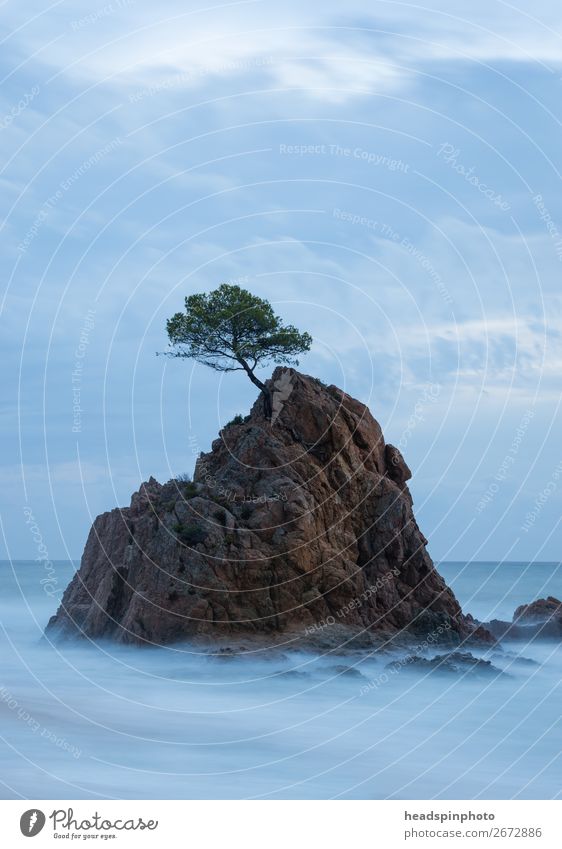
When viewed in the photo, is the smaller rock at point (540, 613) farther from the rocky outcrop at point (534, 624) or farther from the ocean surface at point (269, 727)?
the ocean surface at point (269, 727)

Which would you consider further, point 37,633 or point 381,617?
point 37,633

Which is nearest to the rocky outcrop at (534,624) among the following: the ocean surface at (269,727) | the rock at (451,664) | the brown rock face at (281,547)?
the ocean surface at (269,727)

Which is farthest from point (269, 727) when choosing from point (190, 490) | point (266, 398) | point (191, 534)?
point (266, 398)

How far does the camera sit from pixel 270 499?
39.0m

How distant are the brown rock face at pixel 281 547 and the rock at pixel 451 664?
0.91 metres

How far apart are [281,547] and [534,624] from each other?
1526 centimetres

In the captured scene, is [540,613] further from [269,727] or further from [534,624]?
[269,727]

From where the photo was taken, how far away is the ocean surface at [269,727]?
2728 centimetres

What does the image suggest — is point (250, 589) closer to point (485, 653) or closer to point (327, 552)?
point (327, 552)

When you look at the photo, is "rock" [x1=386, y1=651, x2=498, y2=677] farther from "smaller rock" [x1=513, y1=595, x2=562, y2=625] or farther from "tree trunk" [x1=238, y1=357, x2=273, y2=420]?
"tree trunk" [x1=238, y1=357, x2=273, y2=420]

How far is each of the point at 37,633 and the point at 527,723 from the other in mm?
24029

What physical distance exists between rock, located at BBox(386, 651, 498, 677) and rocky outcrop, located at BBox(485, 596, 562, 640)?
7730 millimetres

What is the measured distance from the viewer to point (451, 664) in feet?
126

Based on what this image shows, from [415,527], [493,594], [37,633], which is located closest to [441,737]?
[415,527]
